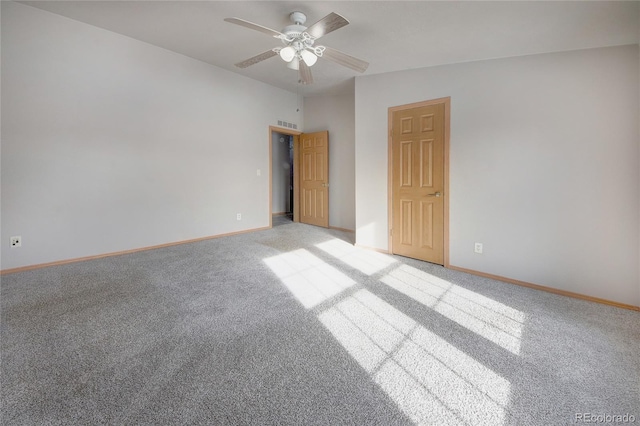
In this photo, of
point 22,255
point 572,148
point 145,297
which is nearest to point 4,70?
point 22,255

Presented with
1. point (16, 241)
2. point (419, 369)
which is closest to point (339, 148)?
point (419, 369)

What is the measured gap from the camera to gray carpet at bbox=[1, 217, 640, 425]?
125cm

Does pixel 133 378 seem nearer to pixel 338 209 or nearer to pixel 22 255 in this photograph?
pixel 22 255

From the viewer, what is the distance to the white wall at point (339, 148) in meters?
5.34

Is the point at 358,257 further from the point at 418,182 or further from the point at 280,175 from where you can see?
the point at 280,175

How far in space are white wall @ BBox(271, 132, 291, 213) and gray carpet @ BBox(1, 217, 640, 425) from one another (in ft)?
16.0

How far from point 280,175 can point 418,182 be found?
4.91 meters

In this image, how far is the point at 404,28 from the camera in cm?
267

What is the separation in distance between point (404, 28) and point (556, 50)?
142cm

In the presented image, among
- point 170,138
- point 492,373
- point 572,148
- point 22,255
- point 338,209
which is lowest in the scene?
point 492,373

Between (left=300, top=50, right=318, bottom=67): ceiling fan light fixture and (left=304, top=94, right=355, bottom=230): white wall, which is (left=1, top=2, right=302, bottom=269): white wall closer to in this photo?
(left=304, top=94, right=355, bottom=230): white wall

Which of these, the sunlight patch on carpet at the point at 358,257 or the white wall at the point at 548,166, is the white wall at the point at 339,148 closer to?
the sunlight patch on carpet at the point at 358,257

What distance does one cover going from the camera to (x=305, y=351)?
167 centimetres

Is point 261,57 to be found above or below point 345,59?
above
